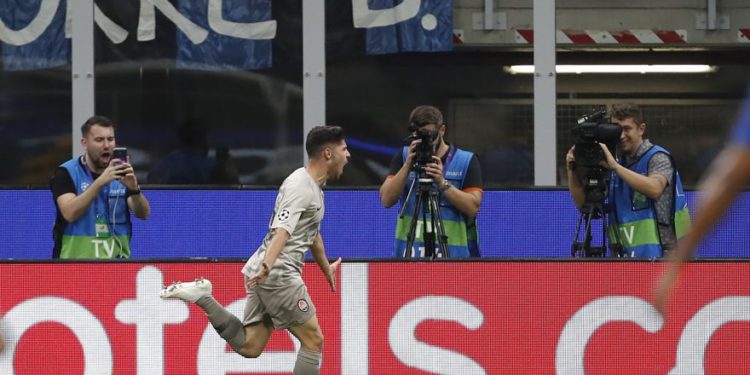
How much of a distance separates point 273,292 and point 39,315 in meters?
1.63

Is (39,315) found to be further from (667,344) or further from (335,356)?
(667,344)

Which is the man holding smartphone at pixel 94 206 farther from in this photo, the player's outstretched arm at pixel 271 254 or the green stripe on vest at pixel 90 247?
the player's outstretched arm at pixel 271 254

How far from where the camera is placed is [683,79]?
12.2 m

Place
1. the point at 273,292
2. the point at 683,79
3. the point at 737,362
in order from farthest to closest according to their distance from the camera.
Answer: the point at 683,79 < the point at 737,362 < the point at 273,292

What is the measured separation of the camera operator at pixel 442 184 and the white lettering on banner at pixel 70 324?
200 cm

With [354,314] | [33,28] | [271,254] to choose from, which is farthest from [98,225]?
[33,28]

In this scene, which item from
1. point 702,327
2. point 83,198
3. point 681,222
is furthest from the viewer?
point 681,222

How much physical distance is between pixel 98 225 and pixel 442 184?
2.20m

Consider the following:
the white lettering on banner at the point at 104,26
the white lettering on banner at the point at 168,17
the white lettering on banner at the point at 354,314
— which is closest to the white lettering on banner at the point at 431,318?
the white lettering on banner at the point at 354,314

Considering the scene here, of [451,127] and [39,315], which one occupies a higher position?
[451,127]

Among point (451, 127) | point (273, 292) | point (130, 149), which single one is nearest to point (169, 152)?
point (130, 149)

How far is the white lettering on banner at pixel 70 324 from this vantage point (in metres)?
8.49

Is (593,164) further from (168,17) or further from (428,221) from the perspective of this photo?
(168,17)

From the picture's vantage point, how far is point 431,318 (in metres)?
8.57
